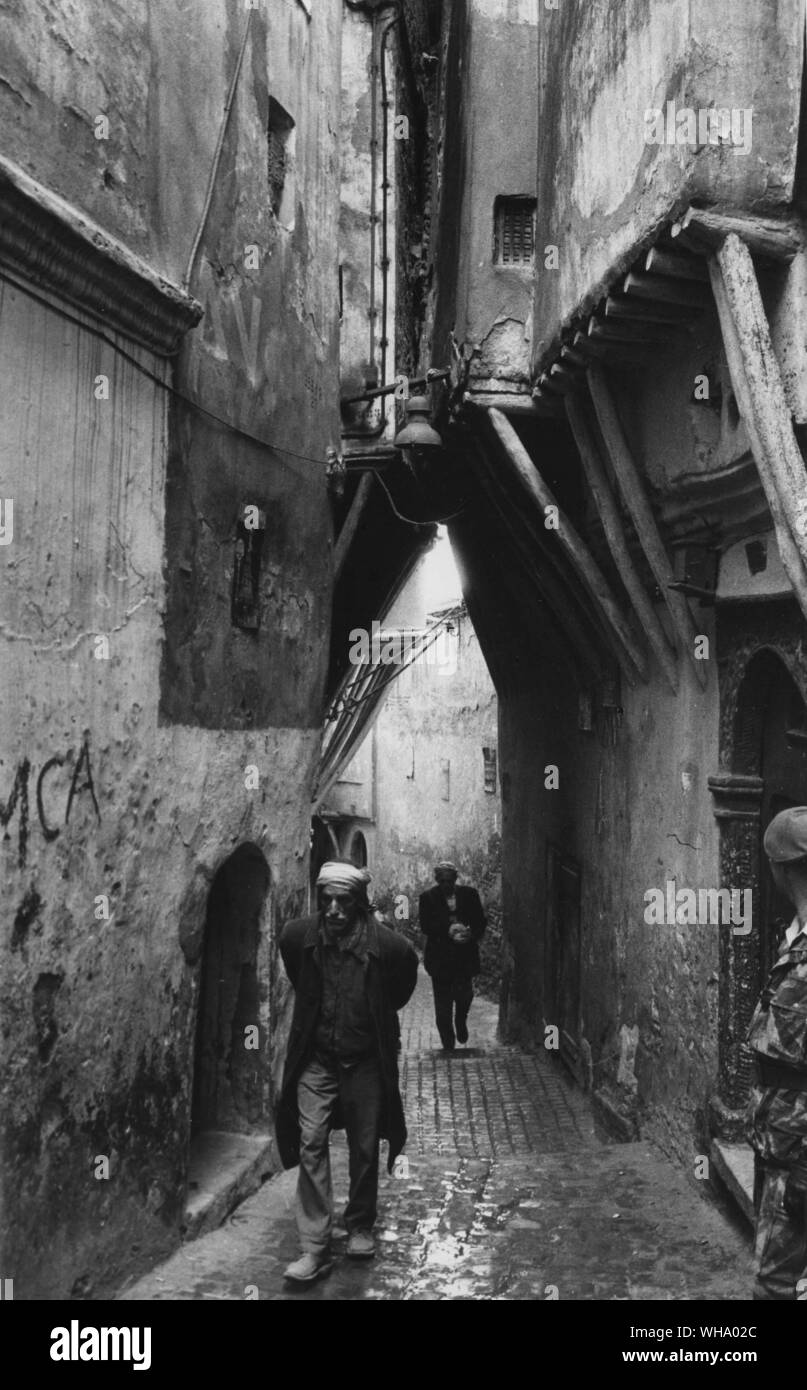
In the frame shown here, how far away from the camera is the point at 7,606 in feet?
14.3

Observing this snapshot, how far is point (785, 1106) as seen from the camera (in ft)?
13.7

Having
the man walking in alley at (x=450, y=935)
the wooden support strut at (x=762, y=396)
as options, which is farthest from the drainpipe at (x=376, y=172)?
the wooden support strut at (x=762, y=396)

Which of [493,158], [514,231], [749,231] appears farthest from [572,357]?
[493,158]

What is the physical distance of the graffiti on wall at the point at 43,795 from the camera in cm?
440

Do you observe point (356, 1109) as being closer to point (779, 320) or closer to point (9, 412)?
point (9, 412)

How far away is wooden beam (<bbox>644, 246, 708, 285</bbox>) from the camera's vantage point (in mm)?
5660

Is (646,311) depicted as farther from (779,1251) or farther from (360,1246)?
(360,1246)

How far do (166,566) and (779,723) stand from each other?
3.11m

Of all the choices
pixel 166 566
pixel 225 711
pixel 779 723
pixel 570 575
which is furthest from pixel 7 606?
pixel 570 575

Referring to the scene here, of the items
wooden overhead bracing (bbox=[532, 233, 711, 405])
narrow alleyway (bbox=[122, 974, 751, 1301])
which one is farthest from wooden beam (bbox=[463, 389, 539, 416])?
narrow alleyway (bbox=[122, 974, 751, 1301])

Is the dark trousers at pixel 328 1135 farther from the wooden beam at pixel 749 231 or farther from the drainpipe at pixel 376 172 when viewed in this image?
the drainpipe at pixel 376 172

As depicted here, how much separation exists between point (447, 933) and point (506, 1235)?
549 centimetres

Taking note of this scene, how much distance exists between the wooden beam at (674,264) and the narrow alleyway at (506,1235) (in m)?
4.35

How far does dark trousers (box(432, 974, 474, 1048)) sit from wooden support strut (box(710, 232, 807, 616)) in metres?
7.49
